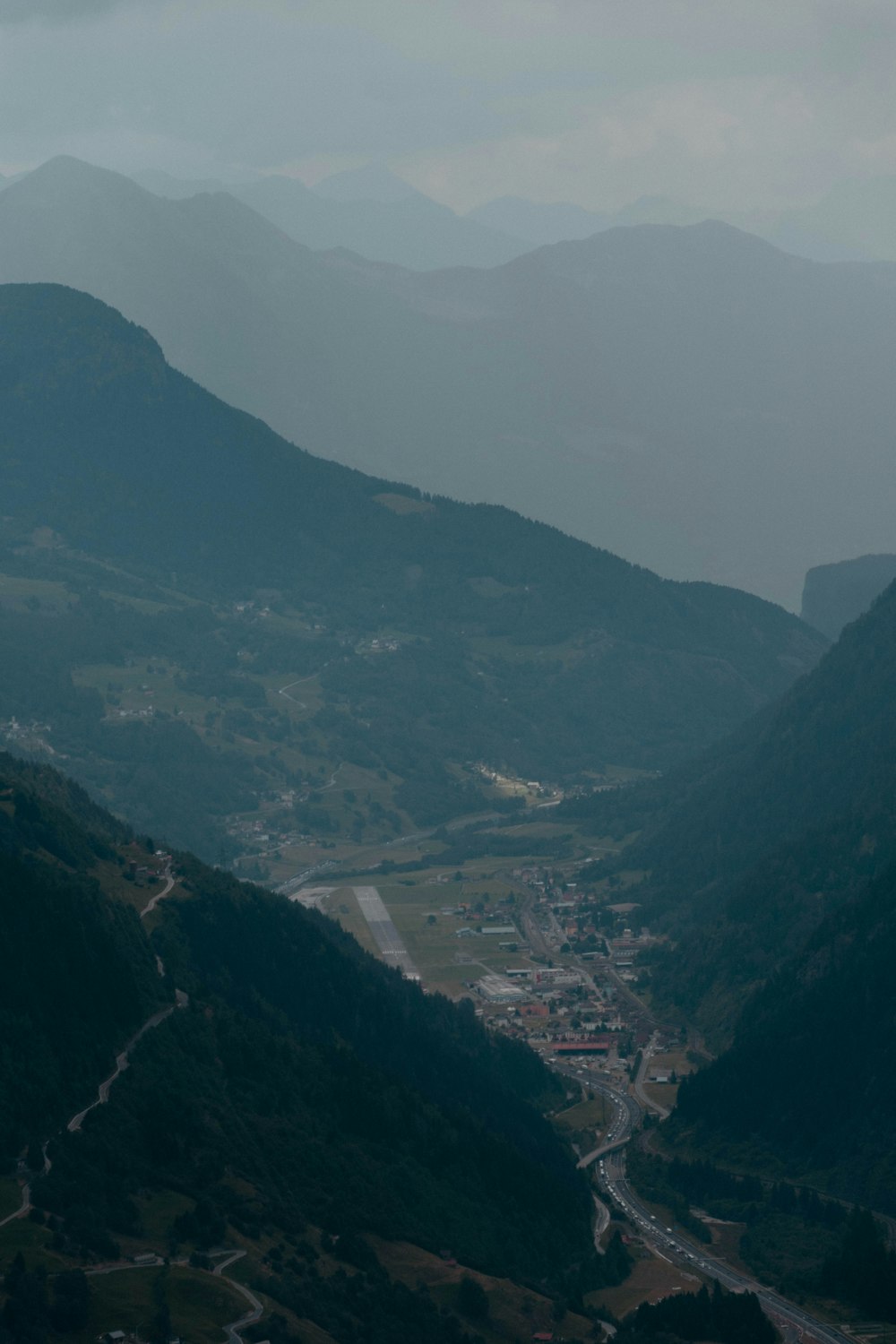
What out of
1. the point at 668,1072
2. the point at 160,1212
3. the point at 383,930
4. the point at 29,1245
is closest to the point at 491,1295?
the point at 160,1212

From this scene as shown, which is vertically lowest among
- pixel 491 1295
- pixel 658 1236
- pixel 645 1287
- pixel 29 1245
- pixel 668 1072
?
pixel 645 1287

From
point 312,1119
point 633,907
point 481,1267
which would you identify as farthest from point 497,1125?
point 633,907

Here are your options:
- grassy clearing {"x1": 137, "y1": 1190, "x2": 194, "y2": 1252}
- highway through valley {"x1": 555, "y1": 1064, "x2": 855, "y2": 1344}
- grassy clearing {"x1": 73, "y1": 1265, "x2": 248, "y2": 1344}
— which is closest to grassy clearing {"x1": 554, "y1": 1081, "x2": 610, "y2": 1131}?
highway through valley {"x1": 555, "y1": 1064, "x2": 855, "y2": 1344}

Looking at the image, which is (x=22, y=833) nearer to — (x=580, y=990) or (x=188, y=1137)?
(x=188, y=1137)

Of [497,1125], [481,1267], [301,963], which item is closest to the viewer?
[481,1267]

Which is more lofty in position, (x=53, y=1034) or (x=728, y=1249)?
(x=53, y=1034)

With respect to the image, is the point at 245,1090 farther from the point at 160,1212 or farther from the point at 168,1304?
the point at 168,1304
